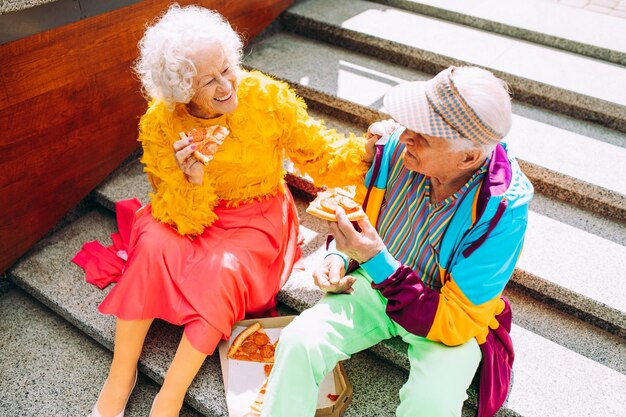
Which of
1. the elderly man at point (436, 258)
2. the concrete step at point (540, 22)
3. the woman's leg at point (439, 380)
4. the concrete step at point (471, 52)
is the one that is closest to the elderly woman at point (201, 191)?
the elderly man at point (436, 258)

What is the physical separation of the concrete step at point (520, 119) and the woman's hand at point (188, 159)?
1.48m

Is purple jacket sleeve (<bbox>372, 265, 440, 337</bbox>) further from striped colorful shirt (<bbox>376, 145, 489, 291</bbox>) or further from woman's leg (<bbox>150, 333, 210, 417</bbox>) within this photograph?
woman's leg (<bbox>150, 333, 210, 417</bbox>)

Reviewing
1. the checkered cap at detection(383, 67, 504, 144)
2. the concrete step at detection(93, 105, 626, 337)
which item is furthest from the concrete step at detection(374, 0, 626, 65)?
the checkered cap at detection(383, 67, 504, 144)

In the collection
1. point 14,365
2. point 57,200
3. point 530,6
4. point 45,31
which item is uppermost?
point 45,31

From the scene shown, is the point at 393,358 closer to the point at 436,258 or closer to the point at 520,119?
the point at 436,258

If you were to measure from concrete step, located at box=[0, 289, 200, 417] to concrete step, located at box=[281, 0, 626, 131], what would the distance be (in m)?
2.81

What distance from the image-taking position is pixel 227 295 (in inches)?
93.2

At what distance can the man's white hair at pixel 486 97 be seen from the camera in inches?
66.4

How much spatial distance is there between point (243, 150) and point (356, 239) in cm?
82

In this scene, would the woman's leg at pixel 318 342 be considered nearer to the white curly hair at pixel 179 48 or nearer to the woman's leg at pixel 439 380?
the woman's leg at pixel 439 380

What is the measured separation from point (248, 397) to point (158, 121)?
4.27ft

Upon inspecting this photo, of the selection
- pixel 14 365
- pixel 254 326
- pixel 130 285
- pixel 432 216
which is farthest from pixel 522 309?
pixel 14 365

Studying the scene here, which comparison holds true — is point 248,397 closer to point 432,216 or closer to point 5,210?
point 432,216

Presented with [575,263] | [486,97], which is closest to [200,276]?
[486,97]
